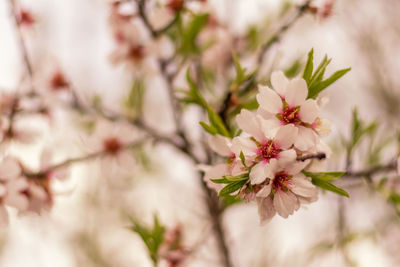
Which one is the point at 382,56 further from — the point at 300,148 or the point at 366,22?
the point at 300,148

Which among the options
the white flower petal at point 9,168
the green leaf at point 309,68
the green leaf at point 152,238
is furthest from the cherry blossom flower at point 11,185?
the green leaf at point 309,68

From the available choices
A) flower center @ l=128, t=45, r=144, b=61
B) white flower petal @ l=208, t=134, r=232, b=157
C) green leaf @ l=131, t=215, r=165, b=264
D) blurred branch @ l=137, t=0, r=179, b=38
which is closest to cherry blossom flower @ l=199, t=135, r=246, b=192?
white flower petal @ l=208, t=134, r=232, b=157

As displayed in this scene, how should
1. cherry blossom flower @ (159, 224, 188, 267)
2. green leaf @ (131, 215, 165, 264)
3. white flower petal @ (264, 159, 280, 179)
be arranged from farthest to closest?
cherry blossom flower @ (159, 224, 188, 267)
green leaf @ (131, 215, 165, 264)
white flower petal @ (264, 159, 280, 179)

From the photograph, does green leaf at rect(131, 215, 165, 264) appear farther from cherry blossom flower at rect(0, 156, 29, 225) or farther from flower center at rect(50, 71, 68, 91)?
flower center at rect(50, 71, 68, 91)

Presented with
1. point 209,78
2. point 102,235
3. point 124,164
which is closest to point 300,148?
point 124,164

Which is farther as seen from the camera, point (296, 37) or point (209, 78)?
point (296, 37)

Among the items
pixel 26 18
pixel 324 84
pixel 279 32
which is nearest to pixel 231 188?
pixel 324 84

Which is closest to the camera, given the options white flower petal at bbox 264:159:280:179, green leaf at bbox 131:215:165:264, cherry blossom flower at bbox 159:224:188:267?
white flower petal at bbox 264:159:280:179
